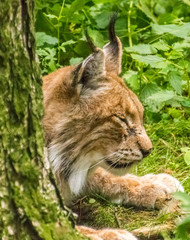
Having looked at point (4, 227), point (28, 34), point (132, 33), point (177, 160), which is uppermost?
point (28, 34)

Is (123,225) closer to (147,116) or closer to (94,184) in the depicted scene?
(94,184)

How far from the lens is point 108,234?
3.50m

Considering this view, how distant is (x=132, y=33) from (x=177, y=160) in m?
1.50

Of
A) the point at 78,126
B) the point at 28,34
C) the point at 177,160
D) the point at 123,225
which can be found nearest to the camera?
the point at 28,34

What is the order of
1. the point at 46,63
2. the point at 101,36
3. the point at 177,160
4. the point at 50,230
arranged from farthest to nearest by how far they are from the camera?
the point at 101,36 < the point at 46,63 < the point at 177,160 < the point at 50,230

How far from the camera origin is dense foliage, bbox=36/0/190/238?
502 cm

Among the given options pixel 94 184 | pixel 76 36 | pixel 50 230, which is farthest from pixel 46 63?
pixel 50 230

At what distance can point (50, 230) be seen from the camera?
2.83 m

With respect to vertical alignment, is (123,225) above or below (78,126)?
below

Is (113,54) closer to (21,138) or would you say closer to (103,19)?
(21,138)

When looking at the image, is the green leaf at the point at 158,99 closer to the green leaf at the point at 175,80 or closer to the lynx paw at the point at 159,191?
the green leaf at the point at 175,80

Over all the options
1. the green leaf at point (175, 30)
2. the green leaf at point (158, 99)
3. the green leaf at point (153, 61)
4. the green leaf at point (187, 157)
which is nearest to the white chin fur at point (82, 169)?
the green leaf at point (187, 157)

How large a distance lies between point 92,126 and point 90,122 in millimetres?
34

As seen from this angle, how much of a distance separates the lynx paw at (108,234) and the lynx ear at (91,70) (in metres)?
0.83
